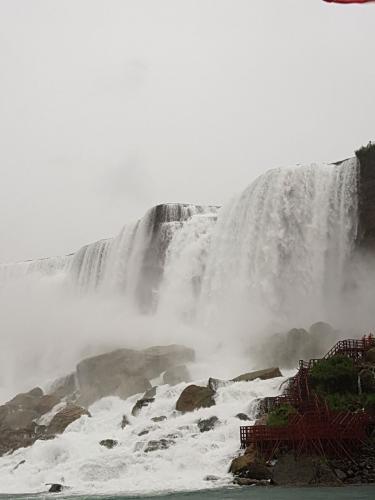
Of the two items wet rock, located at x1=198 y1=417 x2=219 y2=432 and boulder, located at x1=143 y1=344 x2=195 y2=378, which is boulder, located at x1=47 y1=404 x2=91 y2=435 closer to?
boulder, located at x1=143 y1=344 x2=195 y2=378

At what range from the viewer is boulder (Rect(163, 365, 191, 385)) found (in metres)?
36.0

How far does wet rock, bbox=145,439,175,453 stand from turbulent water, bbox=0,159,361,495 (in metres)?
0.19

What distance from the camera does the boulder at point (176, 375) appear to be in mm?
35969

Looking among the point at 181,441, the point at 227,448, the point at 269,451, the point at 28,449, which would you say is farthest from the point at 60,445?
the point at 269,451

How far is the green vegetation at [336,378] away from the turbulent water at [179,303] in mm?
3363

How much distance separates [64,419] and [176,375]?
688cm

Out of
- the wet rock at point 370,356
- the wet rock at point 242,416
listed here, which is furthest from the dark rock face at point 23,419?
the wet rock at point 370,356

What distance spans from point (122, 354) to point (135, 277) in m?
15.7

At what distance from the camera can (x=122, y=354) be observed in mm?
40812

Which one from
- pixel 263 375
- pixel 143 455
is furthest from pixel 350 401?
pixel 143 455

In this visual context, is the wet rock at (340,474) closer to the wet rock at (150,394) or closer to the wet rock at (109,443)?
the wet rock at (109,443)

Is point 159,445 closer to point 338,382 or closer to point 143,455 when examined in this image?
point 143,455

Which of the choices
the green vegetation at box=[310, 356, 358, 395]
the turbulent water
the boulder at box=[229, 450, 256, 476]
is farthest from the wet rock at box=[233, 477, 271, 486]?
the green vegetation at box=[310, 356, 358, 395]

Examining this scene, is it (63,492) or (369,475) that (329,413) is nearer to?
(369,475)
